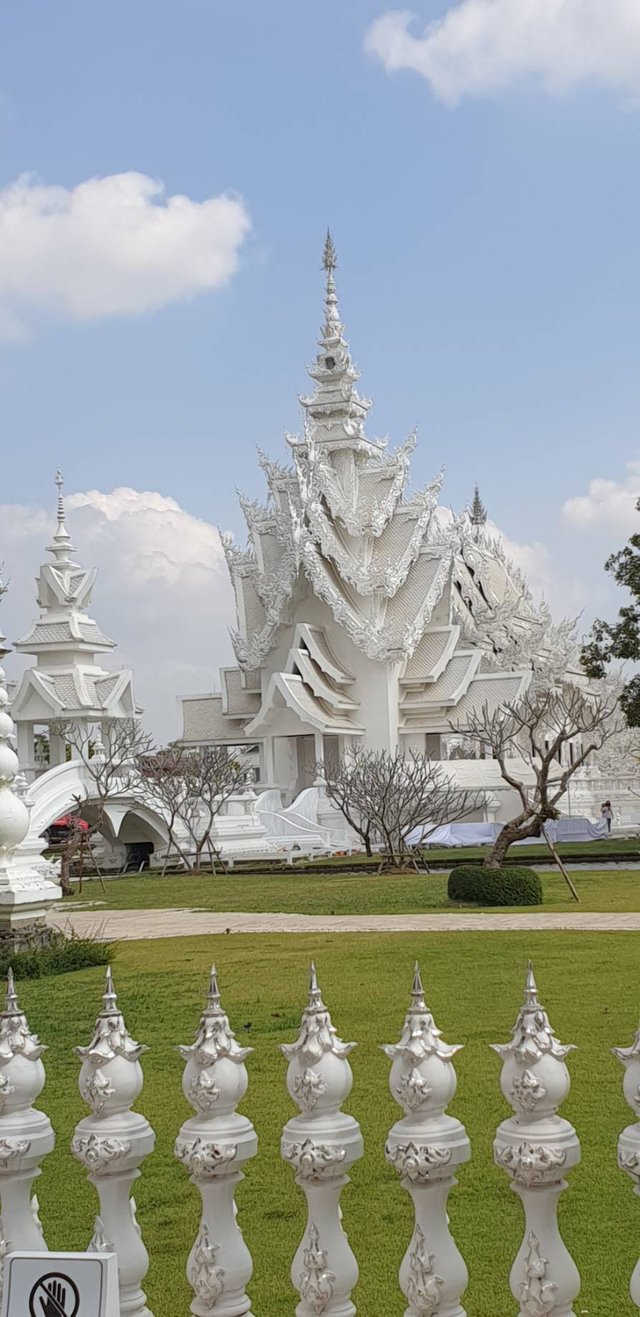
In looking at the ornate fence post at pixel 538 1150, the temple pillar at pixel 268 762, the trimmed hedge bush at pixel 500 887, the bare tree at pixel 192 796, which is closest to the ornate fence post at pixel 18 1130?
the ornate fence post at pixel 538 1150

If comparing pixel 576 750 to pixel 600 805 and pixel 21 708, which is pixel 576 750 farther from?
pixel 21 708

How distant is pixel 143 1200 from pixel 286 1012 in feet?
12.2

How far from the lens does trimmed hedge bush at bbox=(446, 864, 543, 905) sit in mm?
18062

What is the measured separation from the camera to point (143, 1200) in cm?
539

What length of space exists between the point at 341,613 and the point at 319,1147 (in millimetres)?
42827

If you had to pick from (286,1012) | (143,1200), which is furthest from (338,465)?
(143,1200)

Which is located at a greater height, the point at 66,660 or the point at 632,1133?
the point at 66,660

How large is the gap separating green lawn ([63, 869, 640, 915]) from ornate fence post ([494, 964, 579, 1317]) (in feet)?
46.7

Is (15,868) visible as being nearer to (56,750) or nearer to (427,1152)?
(427,1152)

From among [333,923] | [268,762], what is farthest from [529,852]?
[333,923]

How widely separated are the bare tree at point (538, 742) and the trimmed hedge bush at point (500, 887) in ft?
5.44

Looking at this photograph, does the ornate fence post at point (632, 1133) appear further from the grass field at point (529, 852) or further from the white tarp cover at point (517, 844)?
the white tarp cover at point (517, 844)

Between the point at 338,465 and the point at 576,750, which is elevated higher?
the point at 338,465

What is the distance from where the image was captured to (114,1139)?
3129 millimetres
